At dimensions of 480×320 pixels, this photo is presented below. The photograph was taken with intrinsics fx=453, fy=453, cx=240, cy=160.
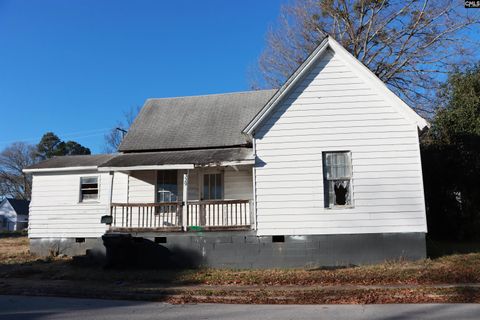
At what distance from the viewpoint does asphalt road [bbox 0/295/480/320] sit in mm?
8109

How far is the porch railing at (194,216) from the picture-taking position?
14856 millimetres

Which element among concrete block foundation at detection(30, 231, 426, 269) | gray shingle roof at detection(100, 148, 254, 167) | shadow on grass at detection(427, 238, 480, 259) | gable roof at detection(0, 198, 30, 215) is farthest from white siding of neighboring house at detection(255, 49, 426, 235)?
gable roof at detection(0, 198, 30, 215)

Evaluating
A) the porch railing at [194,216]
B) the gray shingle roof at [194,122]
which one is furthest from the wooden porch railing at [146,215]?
the gray shingle roof at [194,122]

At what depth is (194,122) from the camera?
19031 millimetres

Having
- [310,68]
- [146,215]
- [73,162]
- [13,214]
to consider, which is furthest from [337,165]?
[13,214]

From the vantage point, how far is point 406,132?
13.9 m

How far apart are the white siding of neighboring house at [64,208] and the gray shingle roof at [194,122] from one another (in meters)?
2.56

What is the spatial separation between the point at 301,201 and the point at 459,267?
4.69 m

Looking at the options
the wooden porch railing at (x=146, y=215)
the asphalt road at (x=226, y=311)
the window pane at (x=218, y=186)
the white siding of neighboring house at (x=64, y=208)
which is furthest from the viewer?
the white siding of neighboring house at (x=64, y=208)

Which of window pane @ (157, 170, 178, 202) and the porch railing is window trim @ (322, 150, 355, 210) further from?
window pane @ (157, 170, 178, 202)

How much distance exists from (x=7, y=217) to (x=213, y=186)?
6798cm

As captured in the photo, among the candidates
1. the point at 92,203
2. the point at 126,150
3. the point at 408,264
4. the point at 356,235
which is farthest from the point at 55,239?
the point at 408,264

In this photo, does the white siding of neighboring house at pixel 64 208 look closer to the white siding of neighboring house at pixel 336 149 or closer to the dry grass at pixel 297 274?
the dry grass at pixel 297 274

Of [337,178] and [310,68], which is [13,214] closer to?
[310,68]
